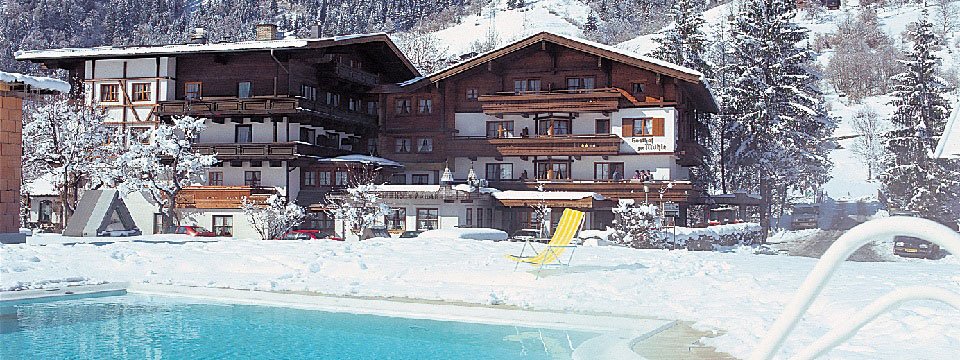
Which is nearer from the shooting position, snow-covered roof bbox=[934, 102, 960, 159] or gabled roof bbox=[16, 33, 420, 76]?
snow-covered roof bbox=[934, 102, 960, 159]

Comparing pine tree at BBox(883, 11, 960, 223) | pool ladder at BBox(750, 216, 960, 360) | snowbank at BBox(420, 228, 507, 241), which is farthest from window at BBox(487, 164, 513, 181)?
pool ladder at BBox(750, 216, 960, 360)

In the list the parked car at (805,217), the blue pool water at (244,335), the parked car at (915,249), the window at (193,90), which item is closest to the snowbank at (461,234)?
the blue pool water at (244,335)

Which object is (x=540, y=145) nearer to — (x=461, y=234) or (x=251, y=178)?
(x=251, y=178)

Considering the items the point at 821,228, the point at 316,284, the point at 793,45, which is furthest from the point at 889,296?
the point at 821,228

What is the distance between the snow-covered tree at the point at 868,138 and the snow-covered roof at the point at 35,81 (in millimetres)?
56903

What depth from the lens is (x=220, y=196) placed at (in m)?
39.3

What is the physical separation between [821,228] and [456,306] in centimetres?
4512

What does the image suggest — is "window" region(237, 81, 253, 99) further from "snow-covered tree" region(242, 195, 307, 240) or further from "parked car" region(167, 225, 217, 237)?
"snow-covered tree" region(242, 195, 307, 240)

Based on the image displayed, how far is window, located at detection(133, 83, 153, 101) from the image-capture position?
41.2 m

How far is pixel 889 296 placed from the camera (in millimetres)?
2824

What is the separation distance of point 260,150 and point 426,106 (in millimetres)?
7493

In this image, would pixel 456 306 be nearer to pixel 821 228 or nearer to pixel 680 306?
pixel 680 306

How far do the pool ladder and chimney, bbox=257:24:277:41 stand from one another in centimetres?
4273

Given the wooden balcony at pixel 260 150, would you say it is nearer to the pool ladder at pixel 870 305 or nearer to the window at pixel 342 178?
the window at pixel 342 178
